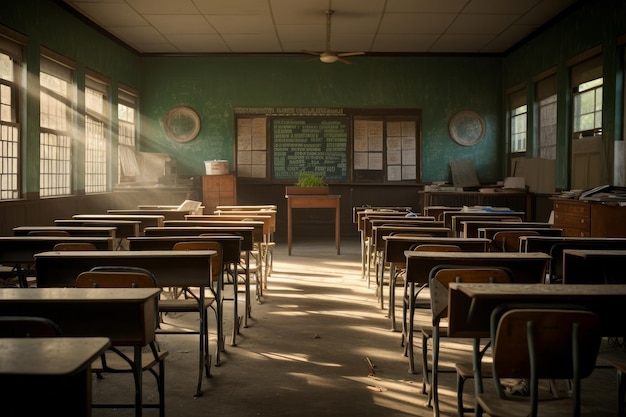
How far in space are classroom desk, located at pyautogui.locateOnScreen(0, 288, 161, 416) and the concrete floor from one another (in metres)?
0.81

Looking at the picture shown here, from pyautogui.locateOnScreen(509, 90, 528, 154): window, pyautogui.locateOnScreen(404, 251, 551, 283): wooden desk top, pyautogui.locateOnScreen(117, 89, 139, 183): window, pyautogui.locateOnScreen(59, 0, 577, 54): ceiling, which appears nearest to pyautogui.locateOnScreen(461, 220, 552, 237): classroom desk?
pyautogui.locateOnScreen(404, 251, 551, 283): wooden desk top

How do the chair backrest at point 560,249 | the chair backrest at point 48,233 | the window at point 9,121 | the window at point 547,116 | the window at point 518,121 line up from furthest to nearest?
the window at point 518,121 < the window at point 547,116 < the window at point 9,121 < the chair backrest at point 48,233 < the chair backrest at point 560,249

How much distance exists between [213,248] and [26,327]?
2.36 m

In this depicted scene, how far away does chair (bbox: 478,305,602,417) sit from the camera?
2006mm

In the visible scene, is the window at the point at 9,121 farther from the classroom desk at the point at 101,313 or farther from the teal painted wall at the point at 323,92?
the classroom desk at the point at 101,313

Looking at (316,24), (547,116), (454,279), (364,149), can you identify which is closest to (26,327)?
(454,279)

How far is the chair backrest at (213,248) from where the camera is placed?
163 inches

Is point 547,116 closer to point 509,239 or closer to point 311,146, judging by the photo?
point 311,146

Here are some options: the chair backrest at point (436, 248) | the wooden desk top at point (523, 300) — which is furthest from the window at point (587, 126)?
the wooden desk top at point (523, 300)

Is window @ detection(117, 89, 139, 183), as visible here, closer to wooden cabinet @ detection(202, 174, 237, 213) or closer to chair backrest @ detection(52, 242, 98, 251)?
wooden cabinet @ detection(202, 174, 237, 213)

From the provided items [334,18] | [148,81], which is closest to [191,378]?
[334,18]

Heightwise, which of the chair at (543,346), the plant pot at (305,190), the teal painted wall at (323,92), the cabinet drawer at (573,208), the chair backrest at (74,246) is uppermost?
the teal painted wall at (323,92)

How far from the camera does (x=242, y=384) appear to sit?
3.67 m

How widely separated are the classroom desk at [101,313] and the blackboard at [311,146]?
974 cm
